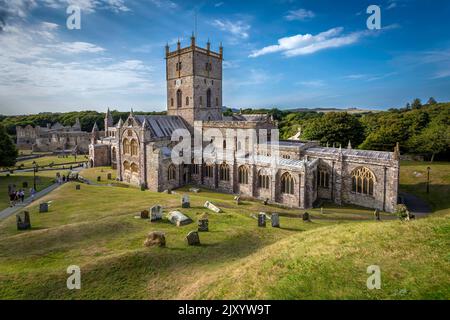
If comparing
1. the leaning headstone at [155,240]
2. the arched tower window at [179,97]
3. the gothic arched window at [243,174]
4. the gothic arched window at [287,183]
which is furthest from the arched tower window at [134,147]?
the leaning headstone at [155,240]

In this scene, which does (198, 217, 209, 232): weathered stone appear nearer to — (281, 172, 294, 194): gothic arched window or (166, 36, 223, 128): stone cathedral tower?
(281, 172, 294, 194): gothic arched window

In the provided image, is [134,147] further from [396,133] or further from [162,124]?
[396,133]

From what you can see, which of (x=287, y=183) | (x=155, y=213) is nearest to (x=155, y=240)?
(x=155, y=213)

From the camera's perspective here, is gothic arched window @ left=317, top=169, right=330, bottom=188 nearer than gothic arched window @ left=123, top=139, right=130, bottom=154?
Yes

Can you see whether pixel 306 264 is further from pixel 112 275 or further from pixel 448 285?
pixel 112 275

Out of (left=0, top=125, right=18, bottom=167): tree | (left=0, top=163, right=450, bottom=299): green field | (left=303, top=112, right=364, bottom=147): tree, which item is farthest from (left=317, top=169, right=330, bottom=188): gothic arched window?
(left=0, top=125, right=18, bottom=167): tree

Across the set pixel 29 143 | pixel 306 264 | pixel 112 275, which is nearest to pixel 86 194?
pixel 112 275
